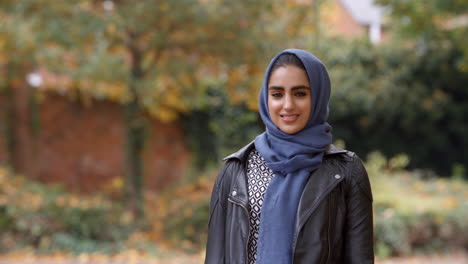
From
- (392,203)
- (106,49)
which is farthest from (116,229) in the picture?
(392,203)

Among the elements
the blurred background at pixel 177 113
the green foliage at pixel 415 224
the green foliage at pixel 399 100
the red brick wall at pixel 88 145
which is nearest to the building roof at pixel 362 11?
the green foliage at pixel 399 100

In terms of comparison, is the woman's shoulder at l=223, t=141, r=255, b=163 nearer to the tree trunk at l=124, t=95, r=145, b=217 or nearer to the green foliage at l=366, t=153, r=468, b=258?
the green foliage at l=366, t=153, r=468, b=258

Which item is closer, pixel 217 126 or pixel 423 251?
pixel 423 251

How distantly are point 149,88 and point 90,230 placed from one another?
222 centimetres

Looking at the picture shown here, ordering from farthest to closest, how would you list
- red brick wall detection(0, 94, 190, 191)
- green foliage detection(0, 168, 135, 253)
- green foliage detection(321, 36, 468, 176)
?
green foliage detection(321, 36, 468, 176), red brick wall detection(0, 94, 190, 191), green foliage detection(0, 168, 135, 253)

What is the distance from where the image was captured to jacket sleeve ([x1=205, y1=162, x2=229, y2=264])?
192cm

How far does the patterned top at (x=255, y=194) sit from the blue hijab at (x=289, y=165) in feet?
0.16

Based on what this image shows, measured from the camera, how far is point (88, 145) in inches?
399

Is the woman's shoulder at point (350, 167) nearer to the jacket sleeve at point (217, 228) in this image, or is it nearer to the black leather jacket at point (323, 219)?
the black leather jacket at point (323, 219)

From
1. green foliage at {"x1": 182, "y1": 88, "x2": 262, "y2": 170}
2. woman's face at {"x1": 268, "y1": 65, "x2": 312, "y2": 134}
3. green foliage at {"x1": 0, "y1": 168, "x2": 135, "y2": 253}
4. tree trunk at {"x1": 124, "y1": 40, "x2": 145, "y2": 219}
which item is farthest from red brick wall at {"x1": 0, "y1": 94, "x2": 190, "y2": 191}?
woman's face at {"x1": 268, "y1": 65, "x2": 312, "y2": 134}

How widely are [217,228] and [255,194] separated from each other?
0.21 metres

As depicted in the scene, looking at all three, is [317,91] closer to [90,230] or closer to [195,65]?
[195,65]

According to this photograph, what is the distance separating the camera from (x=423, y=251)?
6906 millimetres

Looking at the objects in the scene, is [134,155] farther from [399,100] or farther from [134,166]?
[399,100]
